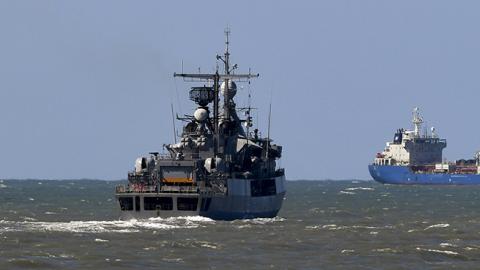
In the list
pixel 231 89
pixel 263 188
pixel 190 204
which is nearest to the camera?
pixel 190 204

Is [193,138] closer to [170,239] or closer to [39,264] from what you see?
[170,239]

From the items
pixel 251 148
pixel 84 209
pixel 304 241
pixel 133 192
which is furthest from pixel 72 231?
pixel 84 209

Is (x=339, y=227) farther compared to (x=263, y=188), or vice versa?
(x=263, y=188)

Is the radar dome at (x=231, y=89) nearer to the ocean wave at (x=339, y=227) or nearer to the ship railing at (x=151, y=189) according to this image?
the ship railing at (x=151, y=189)

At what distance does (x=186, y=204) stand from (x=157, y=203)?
1.89m

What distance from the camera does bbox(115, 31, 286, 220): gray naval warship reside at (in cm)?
7881

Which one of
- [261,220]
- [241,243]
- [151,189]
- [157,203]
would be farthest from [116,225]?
[241,243]

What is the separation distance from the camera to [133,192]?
79312 mm

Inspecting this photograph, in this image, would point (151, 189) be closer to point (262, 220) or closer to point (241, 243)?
point (262, 220)

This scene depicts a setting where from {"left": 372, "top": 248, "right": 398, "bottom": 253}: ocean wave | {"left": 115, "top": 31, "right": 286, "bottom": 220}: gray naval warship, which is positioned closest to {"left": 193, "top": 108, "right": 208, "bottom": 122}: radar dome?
{"left": 115, "top": 31, "right": 286, "bottom": 220}: gray naval warship

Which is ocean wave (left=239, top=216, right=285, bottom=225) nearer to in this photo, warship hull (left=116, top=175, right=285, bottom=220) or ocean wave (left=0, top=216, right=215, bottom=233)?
warship hull (left=116, top=175, right=285, bottom=220)

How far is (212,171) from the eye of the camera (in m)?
79.9

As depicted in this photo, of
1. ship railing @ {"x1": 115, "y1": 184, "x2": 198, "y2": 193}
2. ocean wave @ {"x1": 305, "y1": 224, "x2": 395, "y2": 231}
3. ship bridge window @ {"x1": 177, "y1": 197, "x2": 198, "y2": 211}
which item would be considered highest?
ship railing @ {"x1": 115, "y1": 184, "x2": 198, "y2": 193}

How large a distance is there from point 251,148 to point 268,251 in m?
29.6
